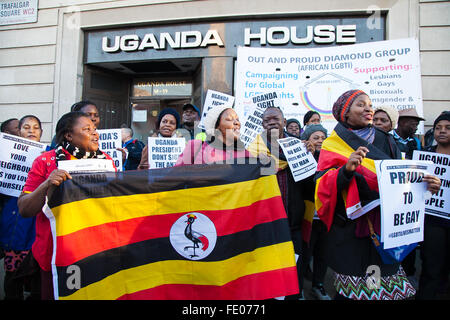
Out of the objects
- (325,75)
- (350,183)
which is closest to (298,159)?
(350,183)

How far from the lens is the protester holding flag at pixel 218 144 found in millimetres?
2484

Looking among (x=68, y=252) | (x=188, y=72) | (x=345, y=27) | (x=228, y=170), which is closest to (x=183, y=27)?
(x=188, y=72)

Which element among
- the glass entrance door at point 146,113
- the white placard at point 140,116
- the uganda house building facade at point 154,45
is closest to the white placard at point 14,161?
the uganda house building facade at point 154,45

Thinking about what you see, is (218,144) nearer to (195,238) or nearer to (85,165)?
(195,238)

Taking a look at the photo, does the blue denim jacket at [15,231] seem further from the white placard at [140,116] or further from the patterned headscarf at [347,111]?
the white placard at [140,116]

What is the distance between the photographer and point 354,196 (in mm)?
1923

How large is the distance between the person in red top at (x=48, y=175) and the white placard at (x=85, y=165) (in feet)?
0.19

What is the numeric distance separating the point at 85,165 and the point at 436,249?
124 inches

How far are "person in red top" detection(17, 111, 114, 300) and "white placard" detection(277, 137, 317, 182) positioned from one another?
62.4 inches

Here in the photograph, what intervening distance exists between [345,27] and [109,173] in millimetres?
6677

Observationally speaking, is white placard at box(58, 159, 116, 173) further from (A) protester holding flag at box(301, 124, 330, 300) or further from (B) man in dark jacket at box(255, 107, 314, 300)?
(A) protester holding flag at box(301, 124, 330, 300)

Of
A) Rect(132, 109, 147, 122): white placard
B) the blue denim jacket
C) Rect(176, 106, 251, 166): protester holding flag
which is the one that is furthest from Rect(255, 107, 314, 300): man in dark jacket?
Rect(132, 109, 147, 122): white placard

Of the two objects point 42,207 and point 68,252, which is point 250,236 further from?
point 42,207
